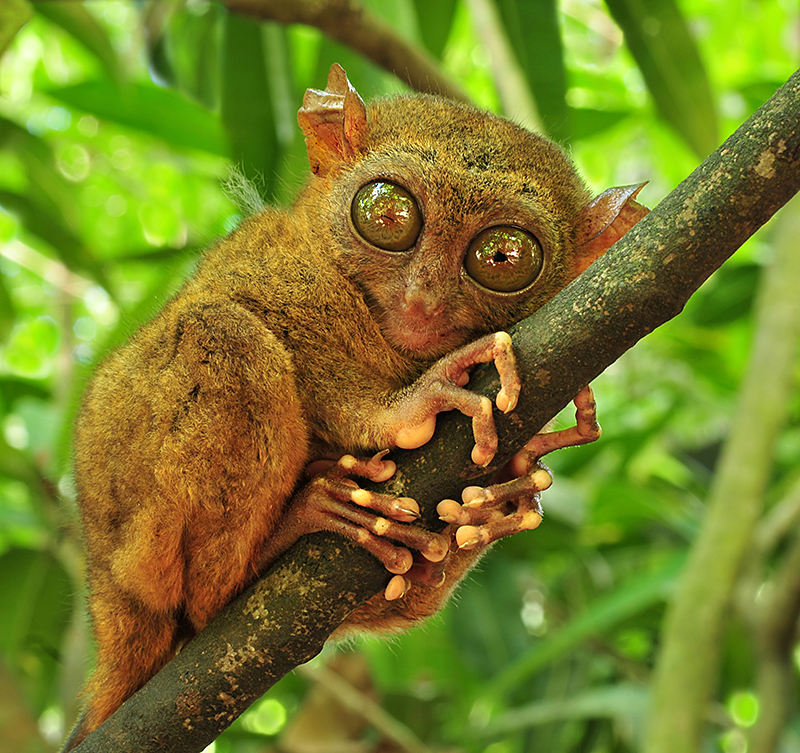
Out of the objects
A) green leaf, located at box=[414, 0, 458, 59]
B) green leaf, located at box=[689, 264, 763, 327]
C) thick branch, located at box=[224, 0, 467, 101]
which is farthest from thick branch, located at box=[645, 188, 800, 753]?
green leaf, located at box=[414, 0, 458, 59]

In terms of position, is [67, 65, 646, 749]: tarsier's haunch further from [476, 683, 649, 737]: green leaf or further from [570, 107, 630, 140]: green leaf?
[570, 107, 630, 140]: green leaf

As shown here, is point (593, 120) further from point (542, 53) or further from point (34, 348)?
point (34, 348)

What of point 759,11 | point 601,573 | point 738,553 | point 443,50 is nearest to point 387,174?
point 738,553

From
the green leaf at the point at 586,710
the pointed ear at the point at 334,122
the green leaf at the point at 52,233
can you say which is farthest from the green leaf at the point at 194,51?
the green leaf at the point at 586,710

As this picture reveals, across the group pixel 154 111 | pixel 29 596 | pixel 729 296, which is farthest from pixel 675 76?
pixel 29 596

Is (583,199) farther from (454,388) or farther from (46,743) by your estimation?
(46,743)

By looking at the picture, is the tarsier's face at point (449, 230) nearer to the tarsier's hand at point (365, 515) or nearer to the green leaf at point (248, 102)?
the tarsier's hand at point (365, 515)
